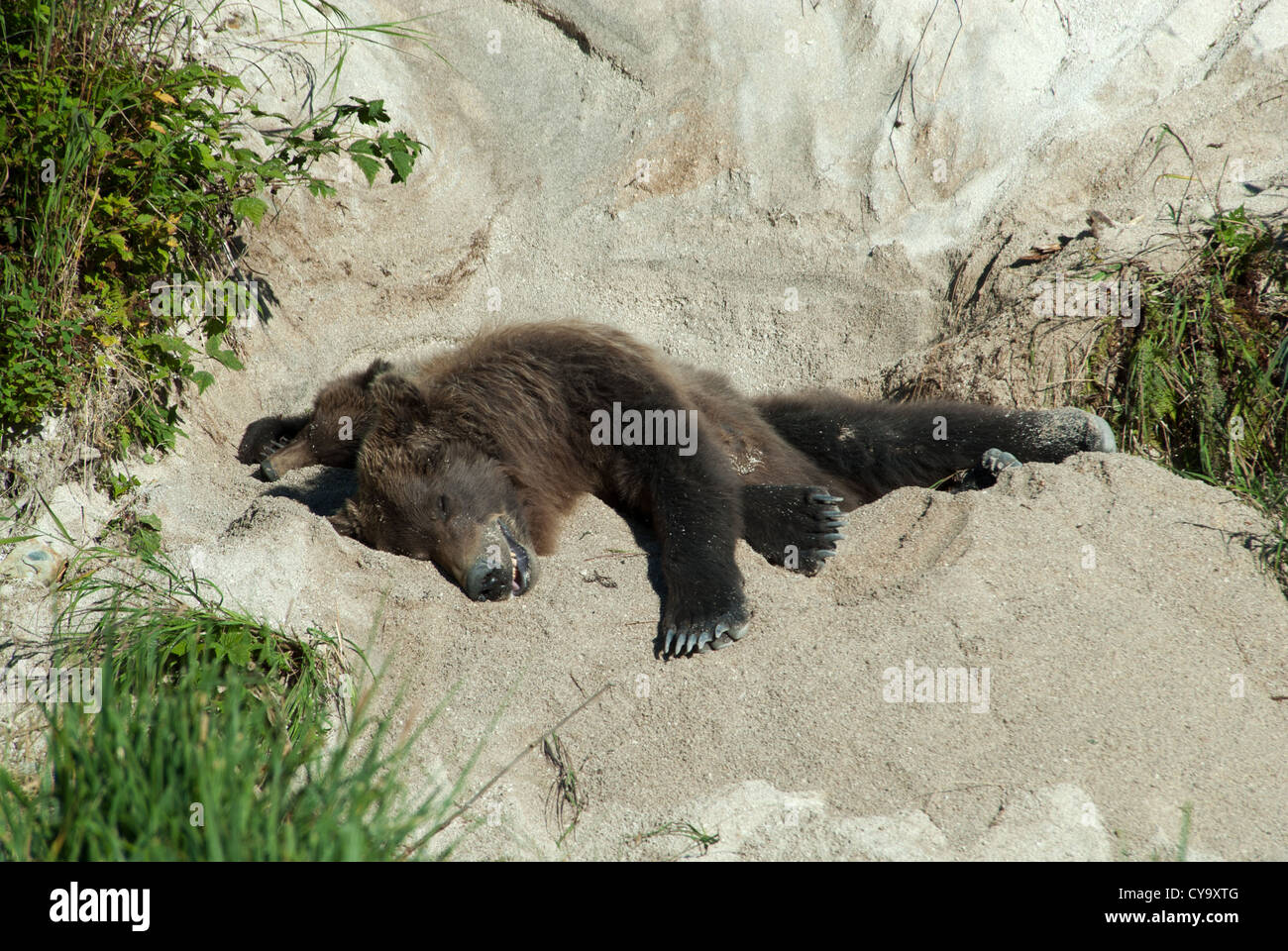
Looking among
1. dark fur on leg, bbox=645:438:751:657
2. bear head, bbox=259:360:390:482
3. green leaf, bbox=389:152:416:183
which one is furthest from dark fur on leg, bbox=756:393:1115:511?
green leaf, bbox=389:152:416:183

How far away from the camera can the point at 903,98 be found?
7066 mm

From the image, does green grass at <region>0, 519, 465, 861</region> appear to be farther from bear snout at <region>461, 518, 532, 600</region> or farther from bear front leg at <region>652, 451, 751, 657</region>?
bear front leg at <region>652, 451, 751, 657</region>

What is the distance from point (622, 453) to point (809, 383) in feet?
8.49

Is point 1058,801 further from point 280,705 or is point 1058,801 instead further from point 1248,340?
point 1248,340

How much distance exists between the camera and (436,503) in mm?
4691

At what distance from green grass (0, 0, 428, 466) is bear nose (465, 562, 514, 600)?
7.46ft

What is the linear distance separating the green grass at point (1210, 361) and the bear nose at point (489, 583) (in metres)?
3.74

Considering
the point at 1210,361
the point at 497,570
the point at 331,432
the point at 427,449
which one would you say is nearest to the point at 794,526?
the point at 497,570

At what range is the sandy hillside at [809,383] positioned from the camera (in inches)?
135

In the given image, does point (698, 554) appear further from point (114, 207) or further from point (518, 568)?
point (114, 207)

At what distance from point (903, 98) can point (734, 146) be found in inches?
51.7

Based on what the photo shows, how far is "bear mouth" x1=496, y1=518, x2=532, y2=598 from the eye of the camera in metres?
4.39

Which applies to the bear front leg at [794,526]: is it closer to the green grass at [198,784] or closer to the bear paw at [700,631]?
the bear paw at [700,631]

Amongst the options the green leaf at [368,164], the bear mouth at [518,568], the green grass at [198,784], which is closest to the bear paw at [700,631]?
the bear mouth at [518,568]
